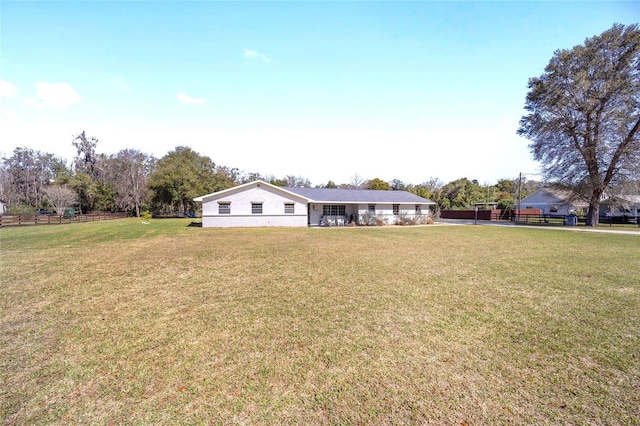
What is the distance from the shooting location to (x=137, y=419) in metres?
2.55

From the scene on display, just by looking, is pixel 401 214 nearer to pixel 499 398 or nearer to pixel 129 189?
pixel 499 398

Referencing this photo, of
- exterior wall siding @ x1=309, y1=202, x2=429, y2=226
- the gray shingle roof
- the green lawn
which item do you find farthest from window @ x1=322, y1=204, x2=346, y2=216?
the green lawn

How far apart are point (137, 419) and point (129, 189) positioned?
2229 inches

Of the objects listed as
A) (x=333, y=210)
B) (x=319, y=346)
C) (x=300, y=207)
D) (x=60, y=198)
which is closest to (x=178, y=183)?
(x=60, y=198)

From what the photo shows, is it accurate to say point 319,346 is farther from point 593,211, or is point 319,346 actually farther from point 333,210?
point 593,211

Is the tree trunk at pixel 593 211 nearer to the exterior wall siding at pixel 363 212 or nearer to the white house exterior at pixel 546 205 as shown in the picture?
the white house exterior at pixel 546 205

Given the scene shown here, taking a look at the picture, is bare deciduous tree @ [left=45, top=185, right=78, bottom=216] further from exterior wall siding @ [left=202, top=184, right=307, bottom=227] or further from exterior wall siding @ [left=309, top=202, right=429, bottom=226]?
exterior wall siding @ [left=309, top=202, right=429, bottom=226]

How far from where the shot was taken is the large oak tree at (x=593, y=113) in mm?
23125

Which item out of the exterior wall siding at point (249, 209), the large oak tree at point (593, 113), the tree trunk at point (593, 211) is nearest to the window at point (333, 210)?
the exterior wall siding at point (249, 209)

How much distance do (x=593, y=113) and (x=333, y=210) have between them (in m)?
25.2

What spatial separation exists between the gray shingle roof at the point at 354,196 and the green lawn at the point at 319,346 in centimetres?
1925

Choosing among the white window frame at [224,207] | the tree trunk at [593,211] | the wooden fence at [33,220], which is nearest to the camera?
the white window frame at [224,207]

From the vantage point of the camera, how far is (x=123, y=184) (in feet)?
160

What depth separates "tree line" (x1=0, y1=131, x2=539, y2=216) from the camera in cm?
4091
